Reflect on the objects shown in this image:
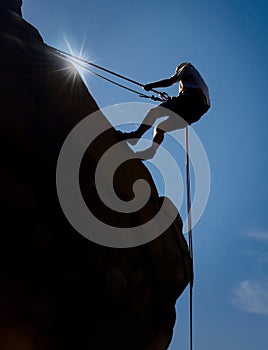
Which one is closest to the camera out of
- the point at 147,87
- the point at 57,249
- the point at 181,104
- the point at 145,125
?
the point at 57,249

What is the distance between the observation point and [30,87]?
4875mm

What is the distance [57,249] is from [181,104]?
3264 millimetres

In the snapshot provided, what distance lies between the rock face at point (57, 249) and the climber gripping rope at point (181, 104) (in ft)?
2.81

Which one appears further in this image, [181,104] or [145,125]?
[181,104]

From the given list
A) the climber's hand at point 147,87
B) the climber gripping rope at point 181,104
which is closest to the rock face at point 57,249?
the climber gripping rope at point 181,104

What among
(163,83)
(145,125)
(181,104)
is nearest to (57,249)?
(145,125)

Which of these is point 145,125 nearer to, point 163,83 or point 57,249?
point 163,83

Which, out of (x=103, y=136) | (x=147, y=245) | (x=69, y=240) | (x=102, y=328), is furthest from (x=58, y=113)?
(x=102, y=328)

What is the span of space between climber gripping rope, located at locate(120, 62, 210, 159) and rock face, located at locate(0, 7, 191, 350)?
858mm

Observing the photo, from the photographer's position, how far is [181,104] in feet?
21.2

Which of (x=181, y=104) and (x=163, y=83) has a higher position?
(x=163, y=83)

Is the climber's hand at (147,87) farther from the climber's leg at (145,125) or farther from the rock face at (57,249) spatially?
the rock face at (57,249)

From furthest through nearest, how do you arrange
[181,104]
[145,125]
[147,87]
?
1. [147,87]
2. [181,104]
3. [145,125]

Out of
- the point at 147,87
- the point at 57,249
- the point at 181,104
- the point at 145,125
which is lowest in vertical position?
the point at 57,249
